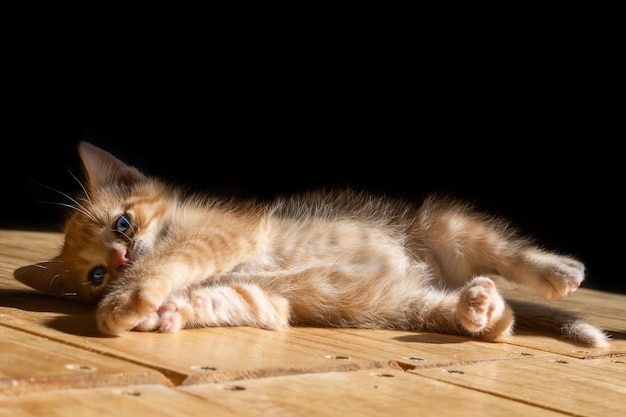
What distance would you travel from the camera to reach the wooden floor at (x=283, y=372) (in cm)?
115

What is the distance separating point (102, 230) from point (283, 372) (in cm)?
91

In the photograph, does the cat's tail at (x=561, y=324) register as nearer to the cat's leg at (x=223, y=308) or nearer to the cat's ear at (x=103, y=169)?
the cat's leg at (x=223, y=308)

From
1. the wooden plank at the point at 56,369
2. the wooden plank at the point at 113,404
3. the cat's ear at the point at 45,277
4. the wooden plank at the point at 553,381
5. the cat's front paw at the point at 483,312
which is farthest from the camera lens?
the cat's ear at the point at 45,277

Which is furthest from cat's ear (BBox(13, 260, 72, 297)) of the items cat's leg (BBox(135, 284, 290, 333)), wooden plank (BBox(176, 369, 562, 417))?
wooden plank (BBox(176, 369, 562, 417))

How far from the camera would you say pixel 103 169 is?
92.9 inches

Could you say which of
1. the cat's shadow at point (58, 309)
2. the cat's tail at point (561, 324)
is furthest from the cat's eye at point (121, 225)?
the cat's tail at point (561, 324)

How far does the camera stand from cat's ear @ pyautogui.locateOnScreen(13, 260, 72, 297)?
2229mm

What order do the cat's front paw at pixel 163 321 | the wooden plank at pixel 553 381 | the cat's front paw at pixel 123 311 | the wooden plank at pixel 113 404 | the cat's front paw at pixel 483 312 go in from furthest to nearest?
the cat's front paw at pixel 483 312
the cat's front paw at pixel 163 321
the cat's front paw at pixel 123 311
the wooden plank at pixel 553 381
the wooden plank at pixel 113 404

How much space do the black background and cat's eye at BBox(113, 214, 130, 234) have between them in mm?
1953

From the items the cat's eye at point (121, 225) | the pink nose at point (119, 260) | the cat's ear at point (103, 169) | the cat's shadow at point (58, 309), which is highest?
the cat's ear at point (103, 169)

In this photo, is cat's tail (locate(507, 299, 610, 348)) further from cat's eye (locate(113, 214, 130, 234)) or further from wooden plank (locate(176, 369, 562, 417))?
cat's eye (locate(113, 214, 130, 234))

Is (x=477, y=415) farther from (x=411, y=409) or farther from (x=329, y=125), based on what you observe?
(x=329, y=125)

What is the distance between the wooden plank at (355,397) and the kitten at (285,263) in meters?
0.53

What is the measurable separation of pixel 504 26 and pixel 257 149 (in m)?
1.60
